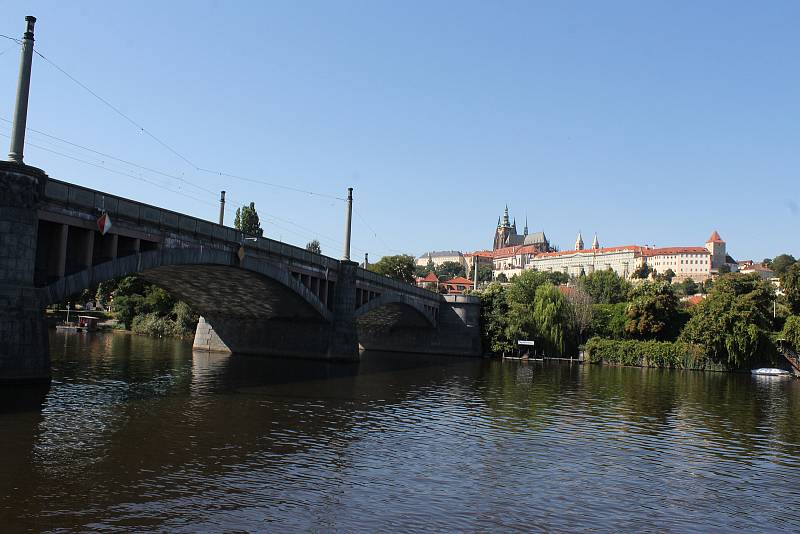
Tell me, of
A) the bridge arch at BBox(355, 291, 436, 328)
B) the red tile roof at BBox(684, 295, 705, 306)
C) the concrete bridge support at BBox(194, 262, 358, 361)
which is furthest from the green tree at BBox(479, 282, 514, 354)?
the concrete bridge support at BBox(194, 262, 358, 361)

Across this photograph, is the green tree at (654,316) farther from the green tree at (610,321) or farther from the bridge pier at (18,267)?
the bridge pier at (18,267)

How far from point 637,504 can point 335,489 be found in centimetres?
807

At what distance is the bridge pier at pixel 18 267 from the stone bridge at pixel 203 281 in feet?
0.13

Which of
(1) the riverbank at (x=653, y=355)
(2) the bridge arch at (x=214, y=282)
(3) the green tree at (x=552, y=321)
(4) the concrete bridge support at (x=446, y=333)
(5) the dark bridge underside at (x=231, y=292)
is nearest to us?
(2) the bridge arch at (x=214, y=282)

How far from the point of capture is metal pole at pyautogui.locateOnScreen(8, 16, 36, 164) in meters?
27.8

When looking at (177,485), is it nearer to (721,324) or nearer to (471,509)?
(471,509)

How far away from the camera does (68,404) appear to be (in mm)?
27719

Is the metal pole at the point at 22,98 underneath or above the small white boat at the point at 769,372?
above

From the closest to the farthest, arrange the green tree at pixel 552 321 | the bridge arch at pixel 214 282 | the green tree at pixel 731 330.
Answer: the bridge arch at pixel 214 282
the green tree at pixel 731 330
the green tree at pixel 552 321

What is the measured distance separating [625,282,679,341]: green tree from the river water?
43.8 metres

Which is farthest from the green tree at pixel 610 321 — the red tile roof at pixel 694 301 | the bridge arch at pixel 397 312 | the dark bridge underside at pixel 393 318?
the dark bridge underside at pixel 393 318

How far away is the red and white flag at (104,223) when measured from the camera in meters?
31.1

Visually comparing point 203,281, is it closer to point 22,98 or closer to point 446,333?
point 22,98

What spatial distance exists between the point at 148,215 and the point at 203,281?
50.5 ft
